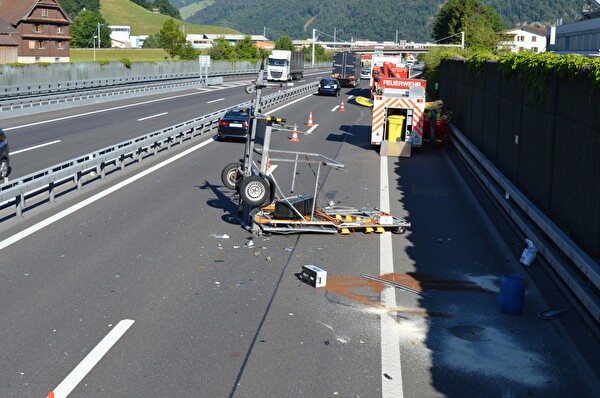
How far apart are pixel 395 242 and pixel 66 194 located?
28.3ft

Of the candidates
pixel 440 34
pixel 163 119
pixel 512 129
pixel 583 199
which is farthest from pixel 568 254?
pixel 440 34

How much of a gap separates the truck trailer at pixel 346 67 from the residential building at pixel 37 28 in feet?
136

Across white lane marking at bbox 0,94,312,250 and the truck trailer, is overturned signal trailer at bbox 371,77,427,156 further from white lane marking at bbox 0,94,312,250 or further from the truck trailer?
the truck trailer

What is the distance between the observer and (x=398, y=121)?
2970cm

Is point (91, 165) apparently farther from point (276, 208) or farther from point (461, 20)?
point (461, 20)

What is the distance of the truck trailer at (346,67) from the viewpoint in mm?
79312

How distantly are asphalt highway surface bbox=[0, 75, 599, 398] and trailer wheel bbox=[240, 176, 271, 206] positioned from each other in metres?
0.79

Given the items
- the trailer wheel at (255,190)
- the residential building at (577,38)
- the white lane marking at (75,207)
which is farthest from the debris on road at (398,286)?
the residential building at (577,38)

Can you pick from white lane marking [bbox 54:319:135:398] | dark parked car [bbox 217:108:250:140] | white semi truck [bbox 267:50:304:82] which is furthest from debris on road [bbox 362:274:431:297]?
white semi truck [bbox 267:50:304:82]

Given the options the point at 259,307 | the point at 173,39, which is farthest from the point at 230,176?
the point at 173,39

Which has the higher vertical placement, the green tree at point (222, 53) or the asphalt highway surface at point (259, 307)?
the green tree at point (222, 53)

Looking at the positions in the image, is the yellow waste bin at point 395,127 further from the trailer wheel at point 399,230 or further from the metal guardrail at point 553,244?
the trailer wheel at point 399,230

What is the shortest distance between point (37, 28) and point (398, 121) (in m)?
84.1

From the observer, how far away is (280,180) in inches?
874
